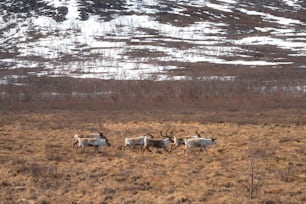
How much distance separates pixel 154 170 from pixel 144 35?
292 feet

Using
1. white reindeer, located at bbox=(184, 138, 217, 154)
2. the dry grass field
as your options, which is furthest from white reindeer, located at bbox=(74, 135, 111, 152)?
white reindeer, located at bbox=(184, 138, 217, 154)

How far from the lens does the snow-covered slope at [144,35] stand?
76125 millimetres

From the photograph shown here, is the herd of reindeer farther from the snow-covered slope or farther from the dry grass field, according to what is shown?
the snow-covered slope

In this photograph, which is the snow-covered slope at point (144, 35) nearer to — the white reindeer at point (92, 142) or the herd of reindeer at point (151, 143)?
the herd of reindeer at point (151, 143)

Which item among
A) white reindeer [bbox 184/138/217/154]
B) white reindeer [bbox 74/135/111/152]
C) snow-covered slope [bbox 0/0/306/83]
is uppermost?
white reindeer [bbox 184/138/217/154]

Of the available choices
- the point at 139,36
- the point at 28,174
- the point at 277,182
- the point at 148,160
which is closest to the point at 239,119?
the point at 148,160

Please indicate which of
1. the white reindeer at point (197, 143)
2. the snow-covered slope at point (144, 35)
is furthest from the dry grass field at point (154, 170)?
the snow-covered slope at point (144, 35)

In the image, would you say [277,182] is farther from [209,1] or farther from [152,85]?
[209,1]

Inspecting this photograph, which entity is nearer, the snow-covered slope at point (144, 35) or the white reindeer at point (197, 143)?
the white reindeer at point (197, 143)

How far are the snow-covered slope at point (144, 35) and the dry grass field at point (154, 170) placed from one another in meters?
41.0

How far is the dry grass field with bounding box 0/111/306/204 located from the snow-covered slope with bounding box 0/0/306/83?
1614 inches

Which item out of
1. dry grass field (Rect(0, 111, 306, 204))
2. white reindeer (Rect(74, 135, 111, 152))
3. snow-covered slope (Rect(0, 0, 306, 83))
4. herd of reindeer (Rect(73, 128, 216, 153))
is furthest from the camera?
snow-covered slope (Rect(0, 0, 306, 83))

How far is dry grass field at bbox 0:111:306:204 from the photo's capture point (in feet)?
38.7

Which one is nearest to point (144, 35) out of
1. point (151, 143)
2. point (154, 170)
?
point (151, 143)
